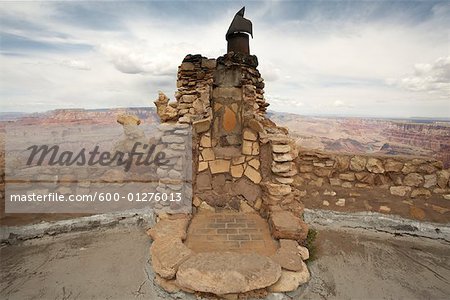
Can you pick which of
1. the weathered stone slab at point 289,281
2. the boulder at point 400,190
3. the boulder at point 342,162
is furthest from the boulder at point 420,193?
the weathered stone slab at point 289,281

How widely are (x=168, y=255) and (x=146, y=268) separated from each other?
58cm

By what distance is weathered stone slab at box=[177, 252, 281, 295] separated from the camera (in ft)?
8.68

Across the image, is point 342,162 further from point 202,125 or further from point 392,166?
point 202,125

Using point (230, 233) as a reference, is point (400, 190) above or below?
above

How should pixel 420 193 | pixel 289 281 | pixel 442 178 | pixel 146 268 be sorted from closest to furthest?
pixel 289 281 < pixel 146 268 < pixel 442 178 < pixel 420 193

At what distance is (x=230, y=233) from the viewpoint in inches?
160

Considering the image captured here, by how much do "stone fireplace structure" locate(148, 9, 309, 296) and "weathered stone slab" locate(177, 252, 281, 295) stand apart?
1.95ft

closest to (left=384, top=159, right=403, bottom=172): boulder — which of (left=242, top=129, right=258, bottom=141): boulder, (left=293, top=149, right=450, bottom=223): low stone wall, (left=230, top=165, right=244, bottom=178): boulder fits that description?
(left=293, top=149, right=450, bottom=223): low stone wall

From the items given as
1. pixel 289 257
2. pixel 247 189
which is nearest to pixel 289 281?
pixel 289 257

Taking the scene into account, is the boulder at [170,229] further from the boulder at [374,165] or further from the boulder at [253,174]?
the boulder at [374,165]

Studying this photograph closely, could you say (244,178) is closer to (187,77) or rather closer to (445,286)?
(187,77)

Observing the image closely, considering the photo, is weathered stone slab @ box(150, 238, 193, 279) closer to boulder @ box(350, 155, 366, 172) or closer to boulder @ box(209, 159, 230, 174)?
boulder @ box(209, 159, 230, 174)

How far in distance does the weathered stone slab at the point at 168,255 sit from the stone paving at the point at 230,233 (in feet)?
1.30

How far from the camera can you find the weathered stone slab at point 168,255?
2896 mm
